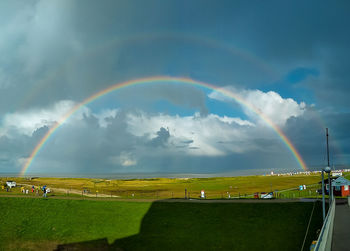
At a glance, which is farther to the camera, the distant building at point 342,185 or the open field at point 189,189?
the open field at point 189,189

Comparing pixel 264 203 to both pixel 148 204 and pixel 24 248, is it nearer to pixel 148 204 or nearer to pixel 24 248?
pixel 148 204

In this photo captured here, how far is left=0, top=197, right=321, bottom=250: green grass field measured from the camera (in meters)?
37.3

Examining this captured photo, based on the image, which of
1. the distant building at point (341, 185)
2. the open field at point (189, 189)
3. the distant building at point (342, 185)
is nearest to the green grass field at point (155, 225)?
the open field at point (189, 189)

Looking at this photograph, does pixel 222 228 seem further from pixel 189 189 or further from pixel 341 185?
pixel 189 189

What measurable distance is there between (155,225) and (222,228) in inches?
369

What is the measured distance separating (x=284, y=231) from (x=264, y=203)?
355 inches

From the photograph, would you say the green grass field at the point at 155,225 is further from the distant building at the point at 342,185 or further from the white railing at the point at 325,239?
the distant building at the point at 342,185

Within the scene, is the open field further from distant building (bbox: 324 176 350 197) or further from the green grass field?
the green grass field

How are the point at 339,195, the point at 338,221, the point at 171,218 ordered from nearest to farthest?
the point at 338,221
the point at 171,218
the point at 339,195

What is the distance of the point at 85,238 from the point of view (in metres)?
41.0

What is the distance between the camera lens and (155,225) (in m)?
43.3

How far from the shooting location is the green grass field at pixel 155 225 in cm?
3728

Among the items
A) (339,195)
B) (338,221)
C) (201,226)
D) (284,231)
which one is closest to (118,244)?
(201,226)

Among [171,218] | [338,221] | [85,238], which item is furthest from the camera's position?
[171,218]
